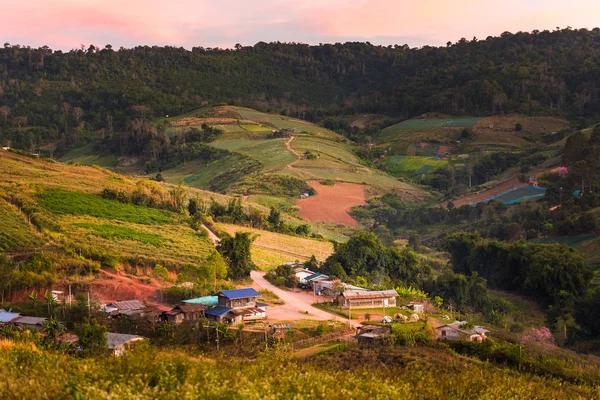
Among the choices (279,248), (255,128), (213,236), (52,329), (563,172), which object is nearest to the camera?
(52,329)

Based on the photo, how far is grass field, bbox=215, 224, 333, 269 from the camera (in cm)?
4203

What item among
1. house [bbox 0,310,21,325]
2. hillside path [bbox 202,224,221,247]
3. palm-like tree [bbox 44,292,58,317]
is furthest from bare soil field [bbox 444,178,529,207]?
house [bbox 0,310,21,325]

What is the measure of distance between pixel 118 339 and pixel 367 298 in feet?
40.7

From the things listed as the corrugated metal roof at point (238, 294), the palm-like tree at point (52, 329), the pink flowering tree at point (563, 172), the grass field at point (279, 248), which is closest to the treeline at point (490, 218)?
the pink flowering tree at point (563, 172)

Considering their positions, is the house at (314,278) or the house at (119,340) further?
the house at (314,278)

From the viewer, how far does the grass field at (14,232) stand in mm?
32938

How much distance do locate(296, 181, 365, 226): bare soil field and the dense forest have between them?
40.0 meters

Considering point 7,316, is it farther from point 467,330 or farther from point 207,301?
point 467,330

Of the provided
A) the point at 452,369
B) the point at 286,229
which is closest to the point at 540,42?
the point at 286,229

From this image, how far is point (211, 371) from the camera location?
15500mm

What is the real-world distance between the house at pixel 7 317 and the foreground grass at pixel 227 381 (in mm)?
8993

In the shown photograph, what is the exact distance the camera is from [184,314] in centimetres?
2795

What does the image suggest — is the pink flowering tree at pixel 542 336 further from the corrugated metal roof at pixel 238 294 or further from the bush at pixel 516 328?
the corrugated metal roof at pixel 238 294

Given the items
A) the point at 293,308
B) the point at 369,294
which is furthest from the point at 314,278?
the point at 293,308
